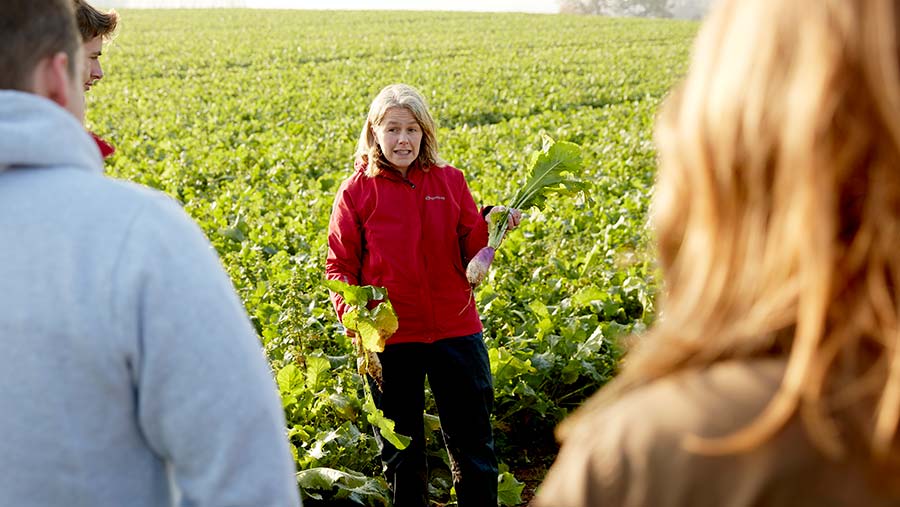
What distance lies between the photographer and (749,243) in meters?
1.07

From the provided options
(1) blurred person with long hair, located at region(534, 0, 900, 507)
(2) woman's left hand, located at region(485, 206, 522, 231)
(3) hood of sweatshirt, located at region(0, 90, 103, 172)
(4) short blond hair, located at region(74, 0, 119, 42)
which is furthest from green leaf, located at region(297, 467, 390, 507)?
(1) blurred person with long hair, located at region(534, 0, 900, 507)

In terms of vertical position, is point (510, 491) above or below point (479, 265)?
below

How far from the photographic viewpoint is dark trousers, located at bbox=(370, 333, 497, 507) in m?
3.85

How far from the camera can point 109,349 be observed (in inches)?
58.1

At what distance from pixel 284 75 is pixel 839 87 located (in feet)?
87.8

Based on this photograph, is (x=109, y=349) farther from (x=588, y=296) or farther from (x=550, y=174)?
(x=588, y=296)

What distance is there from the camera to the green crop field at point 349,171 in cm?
515

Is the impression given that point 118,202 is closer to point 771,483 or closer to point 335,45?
point 771,483

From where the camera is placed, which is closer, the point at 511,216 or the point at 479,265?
the point at 479,265

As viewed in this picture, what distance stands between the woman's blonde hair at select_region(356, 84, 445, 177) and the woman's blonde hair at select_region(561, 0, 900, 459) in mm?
2805

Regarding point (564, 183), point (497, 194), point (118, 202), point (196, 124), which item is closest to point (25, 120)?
point (118, 202)

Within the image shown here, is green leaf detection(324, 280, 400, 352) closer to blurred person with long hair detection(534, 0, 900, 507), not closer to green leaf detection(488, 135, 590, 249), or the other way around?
green leaf detection(488, 135, 590, 249)

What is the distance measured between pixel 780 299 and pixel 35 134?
1103mm

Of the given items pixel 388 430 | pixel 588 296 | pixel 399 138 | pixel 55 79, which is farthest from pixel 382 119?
pixel 588 296
